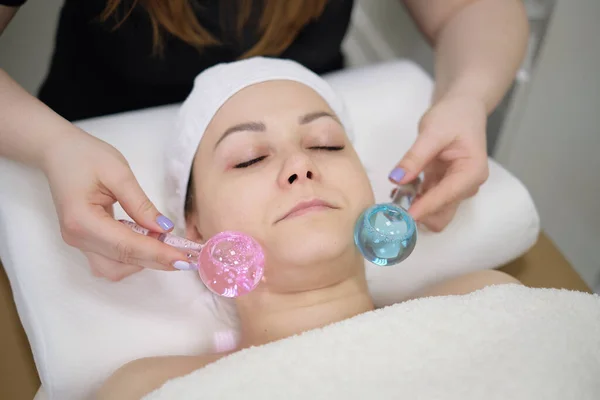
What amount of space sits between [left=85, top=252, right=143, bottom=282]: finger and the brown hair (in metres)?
0.40

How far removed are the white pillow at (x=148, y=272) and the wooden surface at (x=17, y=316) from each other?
0.06 m

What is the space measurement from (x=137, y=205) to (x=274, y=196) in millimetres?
181

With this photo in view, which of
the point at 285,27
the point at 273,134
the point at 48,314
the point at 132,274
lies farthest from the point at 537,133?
the point at 48,314

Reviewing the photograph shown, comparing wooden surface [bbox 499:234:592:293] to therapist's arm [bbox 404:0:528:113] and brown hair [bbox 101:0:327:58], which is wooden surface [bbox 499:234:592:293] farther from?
brown hair [bbox 101:0:327:58]

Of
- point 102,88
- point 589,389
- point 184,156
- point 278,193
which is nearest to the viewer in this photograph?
point 589,389

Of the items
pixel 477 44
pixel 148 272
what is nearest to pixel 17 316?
pixel 148 272

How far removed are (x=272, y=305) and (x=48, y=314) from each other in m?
0.34

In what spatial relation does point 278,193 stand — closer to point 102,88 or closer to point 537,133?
point 102,88

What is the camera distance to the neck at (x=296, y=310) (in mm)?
785

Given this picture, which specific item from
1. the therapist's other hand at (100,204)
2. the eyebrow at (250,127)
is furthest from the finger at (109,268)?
the eyebrow at (250,127)

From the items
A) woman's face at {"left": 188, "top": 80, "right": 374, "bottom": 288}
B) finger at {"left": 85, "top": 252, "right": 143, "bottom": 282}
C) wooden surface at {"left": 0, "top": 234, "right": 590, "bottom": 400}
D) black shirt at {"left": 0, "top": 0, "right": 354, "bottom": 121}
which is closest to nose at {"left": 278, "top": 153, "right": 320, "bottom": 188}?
woman's face at {"left": 188, "top": 80, "right": 374, "bottom": 288}

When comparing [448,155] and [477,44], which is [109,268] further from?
[477,44]

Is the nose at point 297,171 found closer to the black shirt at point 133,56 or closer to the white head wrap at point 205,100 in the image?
the white head wrap at point 205,100

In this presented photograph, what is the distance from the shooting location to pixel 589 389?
0.64 meters
